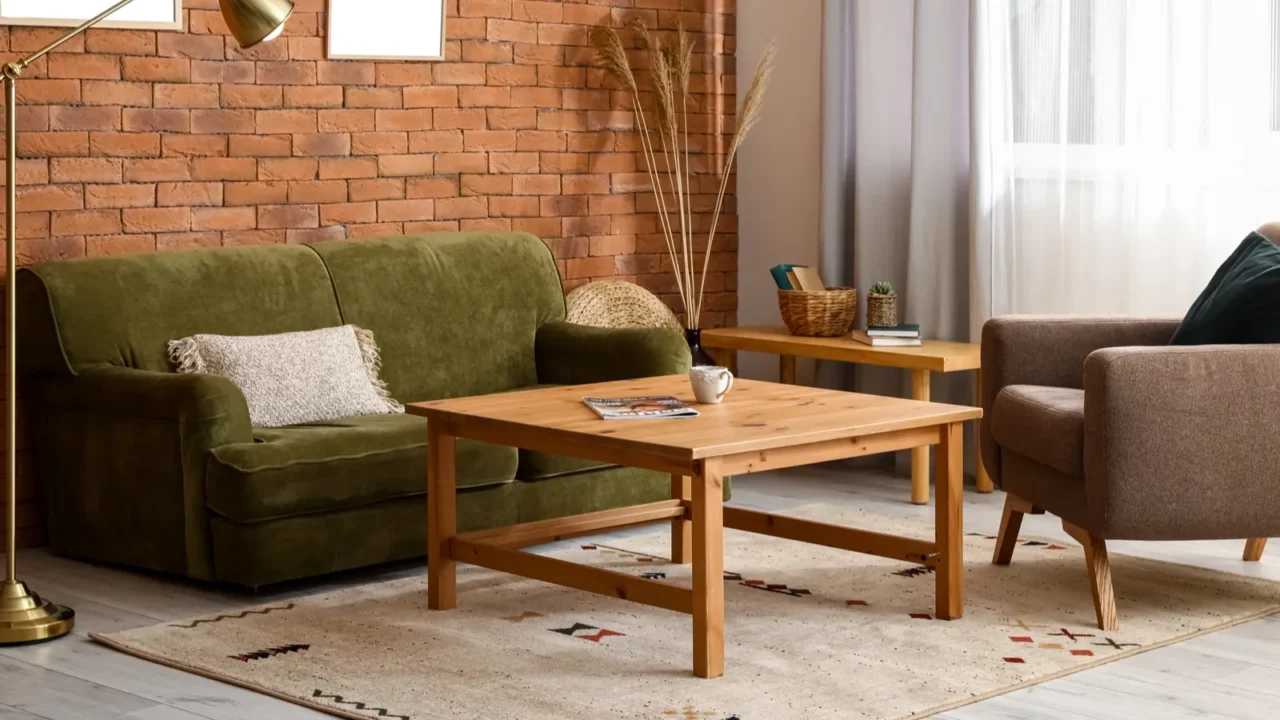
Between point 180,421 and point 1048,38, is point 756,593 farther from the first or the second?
point 1048,38

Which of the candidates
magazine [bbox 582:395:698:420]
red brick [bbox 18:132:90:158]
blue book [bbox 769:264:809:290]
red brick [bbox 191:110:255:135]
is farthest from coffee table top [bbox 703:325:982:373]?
red brick [bbox 18:132:90:158]

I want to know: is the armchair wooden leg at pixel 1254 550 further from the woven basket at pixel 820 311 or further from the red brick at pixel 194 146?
the red brick at pixel 194 146

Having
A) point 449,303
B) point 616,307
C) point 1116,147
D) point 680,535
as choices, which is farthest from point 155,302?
point 1116,147

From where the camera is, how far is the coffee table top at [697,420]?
3.38 metres

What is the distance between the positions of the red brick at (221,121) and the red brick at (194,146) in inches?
0.8

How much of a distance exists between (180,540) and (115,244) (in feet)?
3.38

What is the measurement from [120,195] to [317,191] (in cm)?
63

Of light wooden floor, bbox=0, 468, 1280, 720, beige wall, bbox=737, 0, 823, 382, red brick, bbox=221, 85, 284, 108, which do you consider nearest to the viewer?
light wooden floor, bbox=0, 468, 1280, 720

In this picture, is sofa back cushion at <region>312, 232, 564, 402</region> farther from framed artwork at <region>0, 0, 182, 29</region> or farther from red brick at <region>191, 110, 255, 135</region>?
framed artwork at <region>0, 0, 182, 29</region>

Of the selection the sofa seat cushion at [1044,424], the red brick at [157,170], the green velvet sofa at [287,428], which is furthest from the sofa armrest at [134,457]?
the sofa seat cushion at [1044,424]

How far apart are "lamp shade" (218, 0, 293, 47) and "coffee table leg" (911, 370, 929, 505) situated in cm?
231

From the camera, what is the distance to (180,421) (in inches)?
159

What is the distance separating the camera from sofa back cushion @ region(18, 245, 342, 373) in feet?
14.3

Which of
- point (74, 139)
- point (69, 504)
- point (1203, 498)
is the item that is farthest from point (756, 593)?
point (74, 139)
